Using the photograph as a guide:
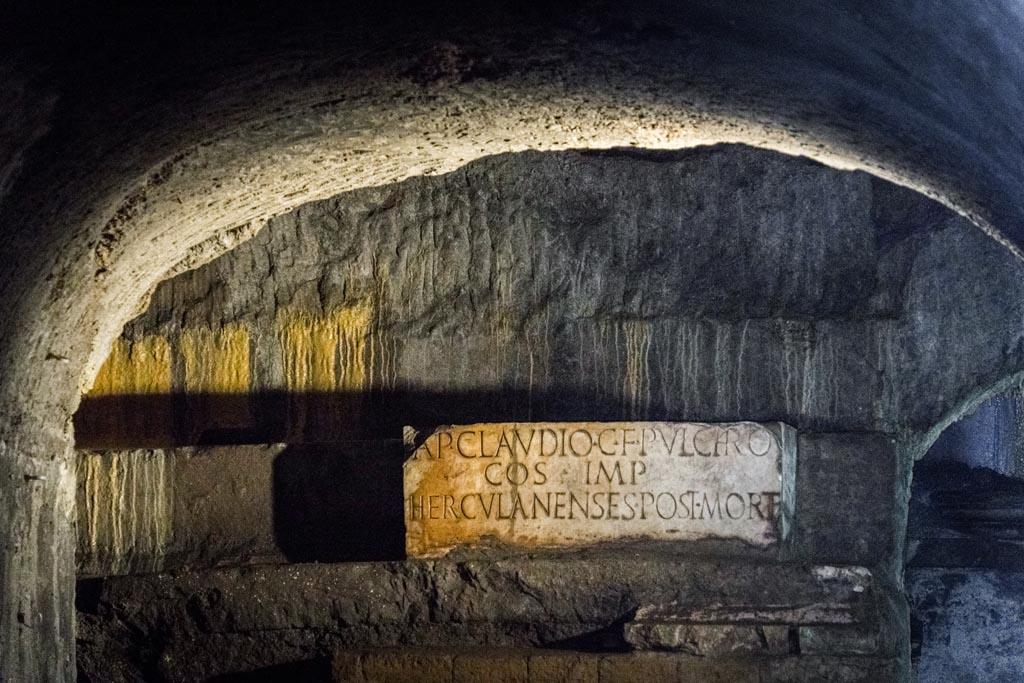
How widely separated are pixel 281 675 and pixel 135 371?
4.70 feet

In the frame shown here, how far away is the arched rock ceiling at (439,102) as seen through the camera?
6.72 ft

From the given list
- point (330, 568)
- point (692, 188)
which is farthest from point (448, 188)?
point (330, 568)

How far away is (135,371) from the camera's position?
532cm

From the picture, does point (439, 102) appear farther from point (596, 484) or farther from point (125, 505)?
point (125, 505)

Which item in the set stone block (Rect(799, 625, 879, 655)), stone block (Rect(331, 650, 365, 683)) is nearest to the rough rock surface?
stone block (Rect(331, 650, 365, 683))

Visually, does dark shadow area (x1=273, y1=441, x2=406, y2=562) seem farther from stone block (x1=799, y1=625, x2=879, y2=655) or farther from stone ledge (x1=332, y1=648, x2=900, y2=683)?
stone block (x1=799, y1=625, x2=879, y2=655)

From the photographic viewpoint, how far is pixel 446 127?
284cm

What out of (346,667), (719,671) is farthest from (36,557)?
(719,671)

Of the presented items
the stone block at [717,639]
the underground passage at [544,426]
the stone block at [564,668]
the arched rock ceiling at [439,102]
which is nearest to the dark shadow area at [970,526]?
the underground passage at [544,426]

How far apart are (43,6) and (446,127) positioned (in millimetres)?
1086

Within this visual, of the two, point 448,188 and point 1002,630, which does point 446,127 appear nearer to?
point 448,188

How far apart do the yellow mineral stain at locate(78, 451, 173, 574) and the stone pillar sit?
1723mm

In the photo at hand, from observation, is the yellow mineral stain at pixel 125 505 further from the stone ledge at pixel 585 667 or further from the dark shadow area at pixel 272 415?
the stone ledge at pixel 585 667

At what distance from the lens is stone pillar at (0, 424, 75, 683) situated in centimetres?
279
